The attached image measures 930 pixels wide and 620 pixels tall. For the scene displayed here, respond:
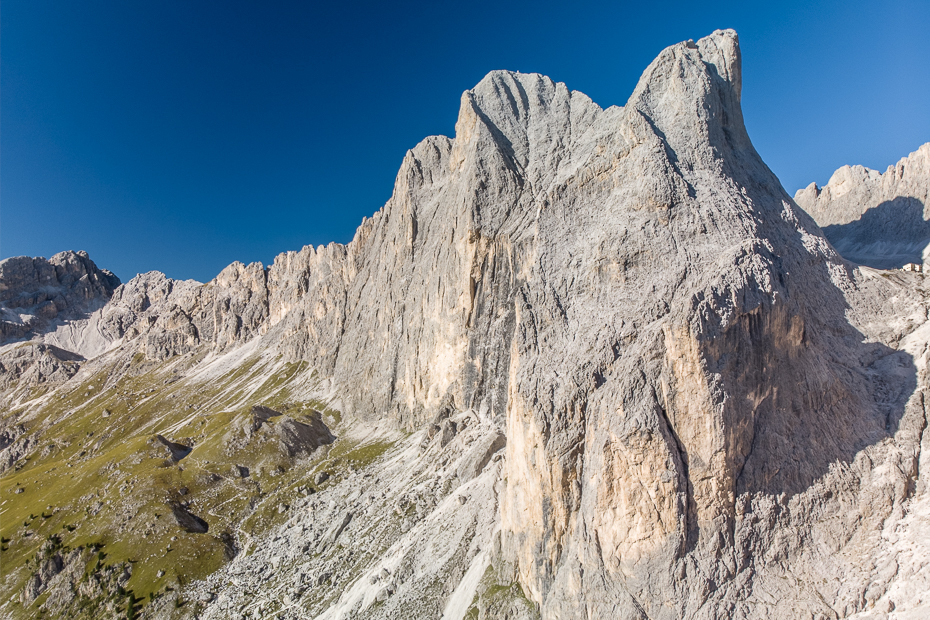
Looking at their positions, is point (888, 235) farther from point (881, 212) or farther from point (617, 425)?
point (617, 425)

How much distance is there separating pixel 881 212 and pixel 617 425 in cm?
11648

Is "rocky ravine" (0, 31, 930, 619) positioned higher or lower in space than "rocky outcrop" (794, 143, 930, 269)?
lower

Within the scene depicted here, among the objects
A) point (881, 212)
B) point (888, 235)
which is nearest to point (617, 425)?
point (888, 235)

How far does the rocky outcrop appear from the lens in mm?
88625

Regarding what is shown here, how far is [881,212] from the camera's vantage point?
101375 millimetres

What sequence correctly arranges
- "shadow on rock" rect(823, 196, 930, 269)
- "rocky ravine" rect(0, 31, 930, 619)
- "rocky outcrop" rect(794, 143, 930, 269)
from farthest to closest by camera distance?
"rocky outcrop" rect(794, 143, 930, 269) < "shadow on rock" rect(823, 196, 930, 269) < "rocky ravine" rect(0, 31, 930, 619)

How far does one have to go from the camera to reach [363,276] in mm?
140125

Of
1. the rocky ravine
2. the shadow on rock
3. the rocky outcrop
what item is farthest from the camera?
the rocky outcrop

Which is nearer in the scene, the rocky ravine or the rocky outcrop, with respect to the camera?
the rocky ravine

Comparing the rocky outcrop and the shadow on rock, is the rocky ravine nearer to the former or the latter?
the shadow on rock

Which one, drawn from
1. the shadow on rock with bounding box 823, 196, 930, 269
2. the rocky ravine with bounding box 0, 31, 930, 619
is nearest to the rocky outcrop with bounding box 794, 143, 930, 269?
the shadow on rock with bounding box 823, 196, 930, 269

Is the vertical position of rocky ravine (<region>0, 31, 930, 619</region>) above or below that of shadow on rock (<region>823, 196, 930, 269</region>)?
below

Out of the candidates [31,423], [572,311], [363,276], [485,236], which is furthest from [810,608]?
[31,423]

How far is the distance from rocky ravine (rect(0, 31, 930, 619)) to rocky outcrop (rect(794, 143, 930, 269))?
202ft
